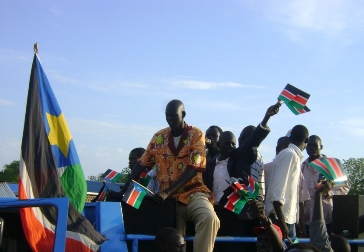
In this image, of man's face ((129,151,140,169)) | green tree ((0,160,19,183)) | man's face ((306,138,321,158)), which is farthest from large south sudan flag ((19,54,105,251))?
green tree ((0,160,19,183))

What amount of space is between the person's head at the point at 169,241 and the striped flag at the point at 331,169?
53.9 inches

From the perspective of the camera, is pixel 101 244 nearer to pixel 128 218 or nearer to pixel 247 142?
pixel 128 218

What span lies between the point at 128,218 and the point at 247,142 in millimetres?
1336

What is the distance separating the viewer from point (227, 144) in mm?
5602

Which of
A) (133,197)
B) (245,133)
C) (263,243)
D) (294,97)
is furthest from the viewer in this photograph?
(245,133)

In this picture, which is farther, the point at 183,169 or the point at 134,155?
the point at 134,155

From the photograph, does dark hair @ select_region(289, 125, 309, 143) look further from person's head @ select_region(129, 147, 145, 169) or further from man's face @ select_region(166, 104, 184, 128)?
person's head @ select_region(129, 147, 145, 169)

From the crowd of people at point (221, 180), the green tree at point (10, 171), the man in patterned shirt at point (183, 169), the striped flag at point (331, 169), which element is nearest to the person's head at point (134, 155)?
the crowd of people at point (221, 180)

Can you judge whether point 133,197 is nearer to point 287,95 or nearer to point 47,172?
point 47,172

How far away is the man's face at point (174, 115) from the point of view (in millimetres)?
5203

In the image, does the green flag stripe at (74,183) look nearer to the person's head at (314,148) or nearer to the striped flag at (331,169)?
the striped flag at (331,169)

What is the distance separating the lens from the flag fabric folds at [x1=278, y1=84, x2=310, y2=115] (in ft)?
17.4

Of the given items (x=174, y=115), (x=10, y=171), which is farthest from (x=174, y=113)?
(x=10, y=171)

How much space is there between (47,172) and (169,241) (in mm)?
1222
